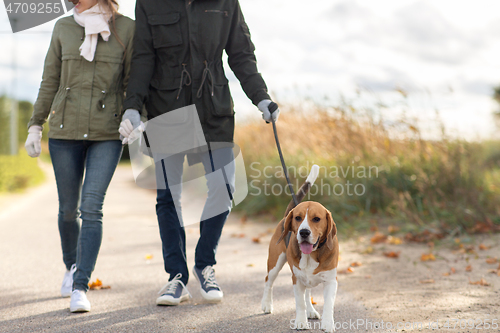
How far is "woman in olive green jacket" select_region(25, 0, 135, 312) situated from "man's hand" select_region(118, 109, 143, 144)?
9.5 inches

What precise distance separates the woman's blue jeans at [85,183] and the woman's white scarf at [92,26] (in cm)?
62

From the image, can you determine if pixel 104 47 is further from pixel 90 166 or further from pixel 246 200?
pixel 246 200

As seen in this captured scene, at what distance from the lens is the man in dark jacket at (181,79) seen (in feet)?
9.98

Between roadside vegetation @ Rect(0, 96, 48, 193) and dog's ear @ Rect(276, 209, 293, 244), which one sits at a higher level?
dog's ear @ Rect(276, 209, 293, 244)

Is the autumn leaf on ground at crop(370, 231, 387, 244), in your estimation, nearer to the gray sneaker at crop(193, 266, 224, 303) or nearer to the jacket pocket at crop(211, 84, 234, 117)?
the gray sneaker at crop(193, 266, 224, 303)

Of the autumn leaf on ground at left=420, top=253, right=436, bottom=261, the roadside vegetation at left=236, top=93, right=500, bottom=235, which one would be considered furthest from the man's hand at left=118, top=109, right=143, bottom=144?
the roadside vegetation at left=236, top=93, right=500, bottom=235

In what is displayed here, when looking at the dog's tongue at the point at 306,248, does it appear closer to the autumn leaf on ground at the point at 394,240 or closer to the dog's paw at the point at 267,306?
the dog's paw at the point at 267,306

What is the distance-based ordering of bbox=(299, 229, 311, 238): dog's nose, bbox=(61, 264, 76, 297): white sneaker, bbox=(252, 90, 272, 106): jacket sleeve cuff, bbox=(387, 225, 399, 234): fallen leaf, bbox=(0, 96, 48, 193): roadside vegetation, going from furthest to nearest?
1. bbox=(0, 96, 48, 193): roadside vegetation
2. bbox=(387, 225, 399, 234): fallen leaf
3. bbox=(61, 264, 76, 297): white sneaker
4. bbox=(252, 90, 272, 106): jacket sleeve cuff
5. bbox=(299, 229, 311, 238): dog's nose

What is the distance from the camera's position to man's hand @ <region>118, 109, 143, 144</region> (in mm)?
2891

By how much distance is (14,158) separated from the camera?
1343 centimetres

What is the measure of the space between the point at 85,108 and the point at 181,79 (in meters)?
0.68

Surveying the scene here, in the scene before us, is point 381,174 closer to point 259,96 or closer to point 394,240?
point 394,240

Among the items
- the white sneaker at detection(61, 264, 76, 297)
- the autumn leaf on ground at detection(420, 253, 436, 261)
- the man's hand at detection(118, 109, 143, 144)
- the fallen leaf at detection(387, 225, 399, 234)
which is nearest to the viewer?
the man's hand at detection(118, 109, 143, 144)

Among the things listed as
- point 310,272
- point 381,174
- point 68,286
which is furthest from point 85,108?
point 381,174
